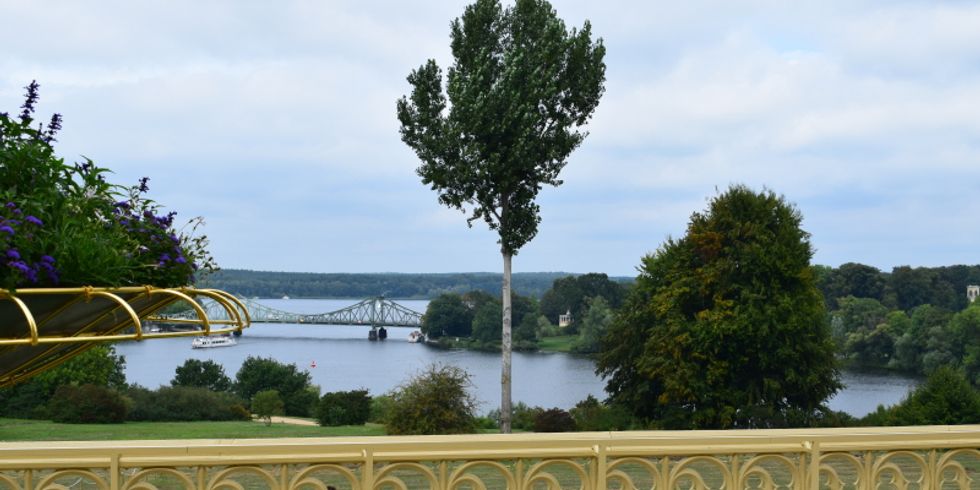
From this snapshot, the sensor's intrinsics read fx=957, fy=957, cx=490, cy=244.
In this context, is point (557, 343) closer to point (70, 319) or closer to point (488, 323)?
point (488, 323)

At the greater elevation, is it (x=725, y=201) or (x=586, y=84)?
(x=586, y=84)

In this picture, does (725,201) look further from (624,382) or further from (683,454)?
(683,454)

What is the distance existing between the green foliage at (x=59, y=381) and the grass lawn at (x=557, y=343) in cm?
2351

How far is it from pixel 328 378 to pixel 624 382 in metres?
20.7

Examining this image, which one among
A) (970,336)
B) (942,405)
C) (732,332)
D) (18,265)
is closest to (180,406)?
(732,332)

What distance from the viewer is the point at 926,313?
4447 cm

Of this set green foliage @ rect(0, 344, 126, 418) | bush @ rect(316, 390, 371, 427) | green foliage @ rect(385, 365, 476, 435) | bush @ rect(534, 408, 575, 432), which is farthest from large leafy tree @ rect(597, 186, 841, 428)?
green foliage @ rect(0, 344, 126, 418)

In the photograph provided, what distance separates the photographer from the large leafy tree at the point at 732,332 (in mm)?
22516

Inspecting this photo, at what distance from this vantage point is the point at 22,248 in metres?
3.96

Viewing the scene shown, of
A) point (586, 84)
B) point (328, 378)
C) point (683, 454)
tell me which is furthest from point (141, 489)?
point (328, 378)

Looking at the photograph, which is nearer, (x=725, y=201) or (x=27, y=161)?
(x=27, y=161)

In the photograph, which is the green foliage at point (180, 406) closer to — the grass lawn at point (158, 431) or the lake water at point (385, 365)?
the grass lawn at point (158, 431)

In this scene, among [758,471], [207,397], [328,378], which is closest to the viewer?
[758,471]

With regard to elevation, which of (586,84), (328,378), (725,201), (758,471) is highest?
(586,84)
